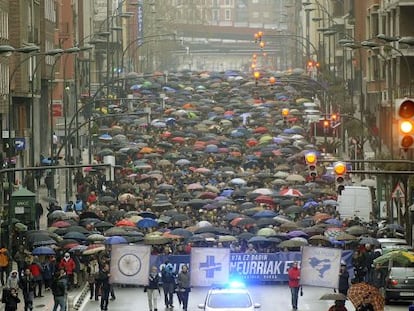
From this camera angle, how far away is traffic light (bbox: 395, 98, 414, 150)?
22.6m

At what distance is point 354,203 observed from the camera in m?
55.4

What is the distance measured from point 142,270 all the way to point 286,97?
73229 millimetres

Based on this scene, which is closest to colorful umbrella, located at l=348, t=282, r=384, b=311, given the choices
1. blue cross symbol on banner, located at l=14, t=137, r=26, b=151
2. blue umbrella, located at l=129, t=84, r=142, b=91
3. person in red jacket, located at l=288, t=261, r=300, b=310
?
person in red jacket, located at l=288, t=261, r=300, b=310

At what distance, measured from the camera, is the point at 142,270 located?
132 feet

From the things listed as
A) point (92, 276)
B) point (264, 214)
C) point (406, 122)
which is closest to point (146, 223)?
point (264, 214)

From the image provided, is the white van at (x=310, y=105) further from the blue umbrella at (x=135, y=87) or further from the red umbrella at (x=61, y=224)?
the red umbrella at (x=61, y=224)

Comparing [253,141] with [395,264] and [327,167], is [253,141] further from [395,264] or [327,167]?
[395,264]

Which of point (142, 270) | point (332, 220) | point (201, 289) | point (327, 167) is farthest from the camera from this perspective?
point (327, 167)

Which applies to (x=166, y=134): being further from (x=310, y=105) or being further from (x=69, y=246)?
(x=69, y=246)

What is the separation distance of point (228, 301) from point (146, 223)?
56.8ft

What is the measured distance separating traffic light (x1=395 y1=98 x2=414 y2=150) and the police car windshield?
439 inches

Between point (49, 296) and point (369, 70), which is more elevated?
point (369, 70)

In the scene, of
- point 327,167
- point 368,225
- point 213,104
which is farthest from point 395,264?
point 213,104

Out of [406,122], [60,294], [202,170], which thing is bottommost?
[60,294]
